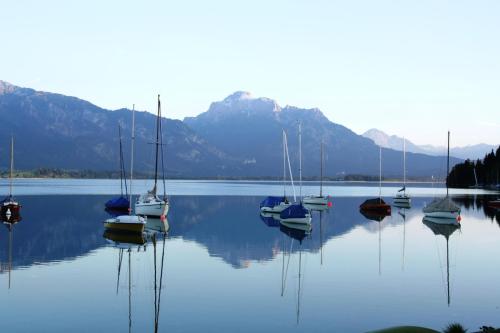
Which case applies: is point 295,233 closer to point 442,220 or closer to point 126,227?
point 126,227

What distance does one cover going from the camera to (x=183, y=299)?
92.9 feet

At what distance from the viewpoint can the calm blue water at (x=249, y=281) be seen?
24616mm

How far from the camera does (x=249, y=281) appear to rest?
3388cm

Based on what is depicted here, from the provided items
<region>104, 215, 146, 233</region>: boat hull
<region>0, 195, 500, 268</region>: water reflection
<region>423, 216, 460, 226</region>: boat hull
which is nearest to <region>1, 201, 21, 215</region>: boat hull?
<region>0, 195, 500, 268</region>: water reflection

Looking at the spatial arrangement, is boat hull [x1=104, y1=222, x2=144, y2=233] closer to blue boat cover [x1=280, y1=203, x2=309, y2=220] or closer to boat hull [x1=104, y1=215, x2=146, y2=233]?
boat hull [x1=104, y1=215, x2=146, y2=233]

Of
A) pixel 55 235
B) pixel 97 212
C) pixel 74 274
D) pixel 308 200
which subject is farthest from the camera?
pixel 308 200

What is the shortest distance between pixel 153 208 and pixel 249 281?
4189 cm

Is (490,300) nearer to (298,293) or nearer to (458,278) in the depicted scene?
(458,278)

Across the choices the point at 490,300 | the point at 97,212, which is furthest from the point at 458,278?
the point at 97,212

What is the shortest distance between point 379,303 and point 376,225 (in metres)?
46.6

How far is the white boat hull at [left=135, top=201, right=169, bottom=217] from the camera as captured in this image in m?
72.8

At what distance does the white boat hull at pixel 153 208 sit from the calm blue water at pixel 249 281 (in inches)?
388

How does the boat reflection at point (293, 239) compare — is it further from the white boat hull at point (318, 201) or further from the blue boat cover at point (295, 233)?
the white boat hull at point (318, 201)

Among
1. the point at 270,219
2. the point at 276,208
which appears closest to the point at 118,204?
the point at 270,219
